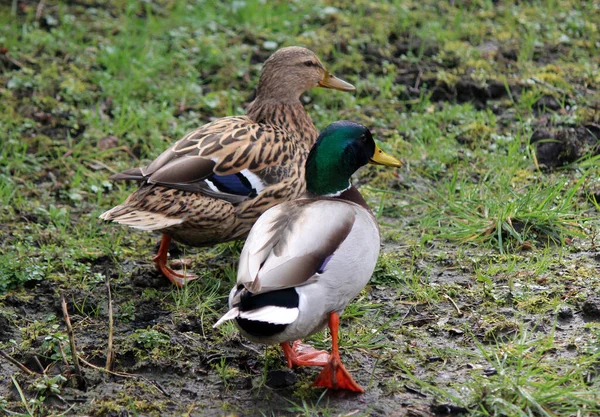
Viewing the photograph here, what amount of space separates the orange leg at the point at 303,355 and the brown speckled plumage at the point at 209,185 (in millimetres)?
999

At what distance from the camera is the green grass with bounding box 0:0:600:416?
389cm

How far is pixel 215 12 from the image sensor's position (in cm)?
810

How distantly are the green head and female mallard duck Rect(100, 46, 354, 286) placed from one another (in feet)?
2.23

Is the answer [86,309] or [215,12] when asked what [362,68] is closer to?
[215,12]

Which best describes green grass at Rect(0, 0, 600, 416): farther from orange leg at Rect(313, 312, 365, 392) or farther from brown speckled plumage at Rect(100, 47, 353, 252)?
brown speckled plumage at Rect(100, 47, 353, 252)

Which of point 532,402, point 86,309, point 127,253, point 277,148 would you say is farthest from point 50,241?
point 532,402

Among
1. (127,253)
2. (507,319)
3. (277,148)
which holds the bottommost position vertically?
(127,253)

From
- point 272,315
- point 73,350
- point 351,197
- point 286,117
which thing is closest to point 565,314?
point 351,197

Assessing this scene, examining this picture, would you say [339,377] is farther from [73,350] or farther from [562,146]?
[562,146]

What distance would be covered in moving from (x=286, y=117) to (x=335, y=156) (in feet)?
4.13

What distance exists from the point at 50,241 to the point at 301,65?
190 cm

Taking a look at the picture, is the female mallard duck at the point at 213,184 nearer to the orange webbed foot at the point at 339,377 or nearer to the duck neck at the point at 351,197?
the duck neck at the point at 351,197

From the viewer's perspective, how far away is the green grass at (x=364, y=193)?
3.89 m

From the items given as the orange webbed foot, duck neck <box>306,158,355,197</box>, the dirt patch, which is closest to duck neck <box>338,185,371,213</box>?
duck neck <box>306,158,355,197</box>
